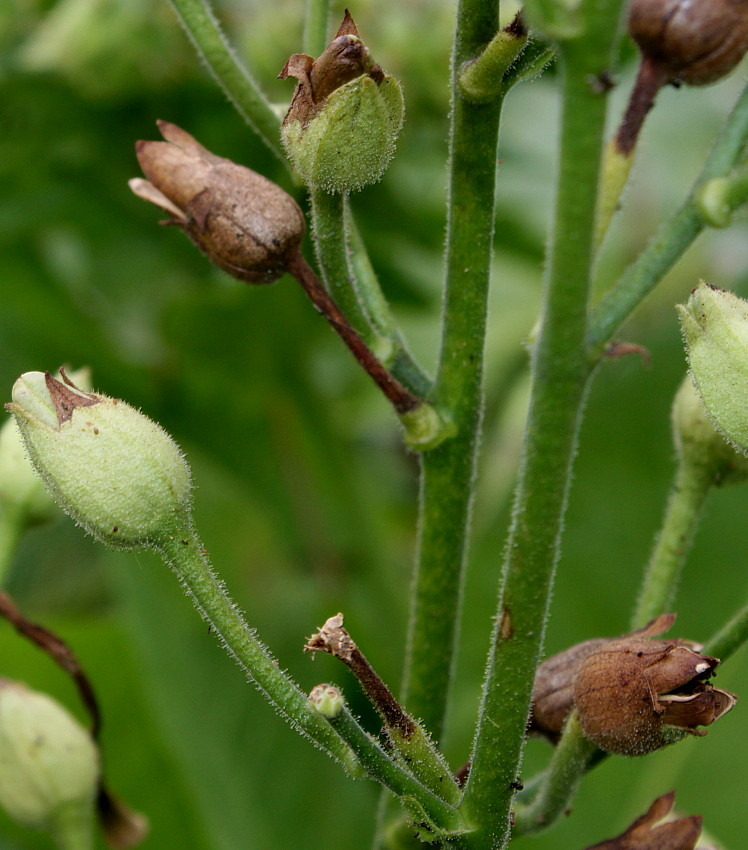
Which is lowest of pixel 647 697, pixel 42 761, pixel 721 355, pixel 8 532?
pixel 42 761

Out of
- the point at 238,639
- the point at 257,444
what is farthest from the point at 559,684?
the point at 257,444

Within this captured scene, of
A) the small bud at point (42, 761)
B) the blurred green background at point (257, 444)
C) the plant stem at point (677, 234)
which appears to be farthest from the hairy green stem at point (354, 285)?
the blurred green background at point (257, 444)

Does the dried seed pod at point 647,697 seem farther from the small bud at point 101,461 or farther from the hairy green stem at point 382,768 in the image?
the small bud at point 101,461

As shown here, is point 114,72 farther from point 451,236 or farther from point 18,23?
point 451,236

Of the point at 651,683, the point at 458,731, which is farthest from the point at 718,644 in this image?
the point at 458,731

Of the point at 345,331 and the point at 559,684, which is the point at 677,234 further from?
the point at 559,684

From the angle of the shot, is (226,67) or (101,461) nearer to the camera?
(101,461)
